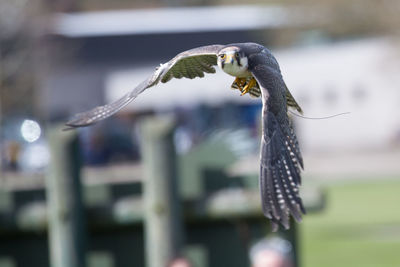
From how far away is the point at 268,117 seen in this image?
3699 millimetres

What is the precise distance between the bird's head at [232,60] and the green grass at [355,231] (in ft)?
21.9

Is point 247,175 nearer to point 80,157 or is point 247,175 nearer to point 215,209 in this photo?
point 215,209

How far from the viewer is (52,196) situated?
287 inches

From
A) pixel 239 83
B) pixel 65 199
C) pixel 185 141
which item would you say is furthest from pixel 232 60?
pixel 185 141

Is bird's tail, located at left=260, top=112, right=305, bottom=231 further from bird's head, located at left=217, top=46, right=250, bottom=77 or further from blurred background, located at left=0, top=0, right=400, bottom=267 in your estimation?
blurred background, located at left=0, top=0, right=400, bottom=267

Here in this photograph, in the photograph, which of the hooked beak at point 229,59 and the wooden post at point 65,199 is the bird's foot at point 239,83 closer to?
the hooked beak at point 229,59

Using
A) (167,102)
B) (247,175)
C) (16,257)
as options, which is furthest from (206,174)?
(167,102)

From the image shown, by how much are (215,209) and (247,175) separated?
0.62 metres

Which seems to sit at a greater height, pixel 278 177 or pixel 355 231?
pixel 278 177

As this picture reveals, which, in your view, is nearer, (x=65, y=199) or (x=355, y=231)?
(x=65, y=199)

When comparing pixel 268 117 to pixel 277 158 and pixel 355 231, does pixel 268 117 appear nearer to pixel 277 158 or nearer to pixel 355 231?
pixel 277 158

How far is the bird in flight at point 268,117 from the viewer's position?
11.4ft

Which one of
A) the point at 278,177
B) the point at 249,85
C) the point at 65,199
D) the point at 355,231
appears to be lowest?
the point at 355,231

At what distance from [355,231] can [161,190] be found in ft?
25.9
